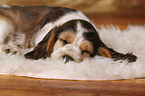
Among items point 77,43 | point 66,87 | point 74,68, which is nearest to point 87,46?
point 77,43

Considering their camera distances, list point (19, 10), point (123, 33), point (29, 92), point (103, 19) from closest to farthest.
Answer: point (29, 92)
point (19, 10)
point (123, 33)
point (103, 19)

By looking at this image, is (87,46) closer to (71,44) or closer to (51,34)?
(71,44)

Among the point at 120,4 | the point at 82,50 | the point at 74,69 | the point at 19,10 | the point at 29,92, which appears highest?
the point at 120,4

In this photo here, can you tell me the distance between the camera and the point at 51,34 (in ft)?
9.61

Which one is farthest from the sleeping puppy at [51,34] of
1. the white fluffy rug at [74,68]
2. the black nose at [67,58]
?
the white fluffy rug at [74,68]

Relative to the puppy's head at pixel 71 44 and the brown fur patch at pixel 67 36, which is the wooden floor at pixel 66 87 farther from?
the brown fur patch at pixel 67 36

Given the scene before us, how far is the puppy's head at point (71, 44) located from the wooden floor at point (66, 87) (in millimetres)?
467

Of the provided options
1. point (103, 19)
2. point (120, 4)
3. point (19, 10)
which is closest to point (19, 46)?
point (19, 10)

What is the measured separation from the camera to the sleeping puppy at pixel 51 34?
2.86 m

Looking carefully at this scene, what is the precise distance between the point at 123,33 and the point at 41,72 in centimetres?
219

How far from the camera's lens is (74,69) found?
2.54 meters

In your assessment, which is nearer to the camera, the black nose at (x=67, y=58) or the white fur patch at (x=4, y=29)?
the black nose at (x=67, y=58)

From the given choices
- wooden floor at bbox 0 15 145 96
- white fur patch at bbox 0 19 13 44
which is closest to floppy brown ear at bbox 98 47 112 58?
wooden floor at bbox 0 15 145 96

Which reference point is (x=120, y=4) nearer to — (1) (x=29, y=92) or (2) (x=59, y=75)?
(2) (x=59, y=75)
